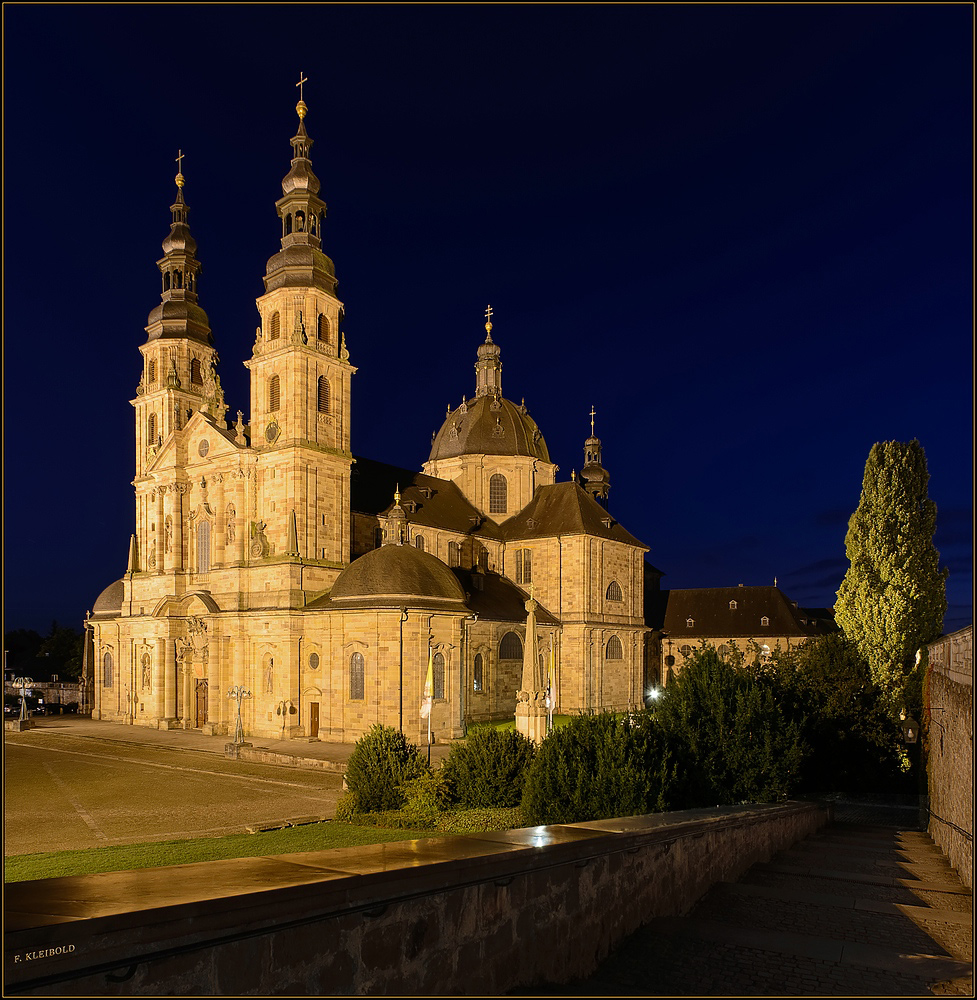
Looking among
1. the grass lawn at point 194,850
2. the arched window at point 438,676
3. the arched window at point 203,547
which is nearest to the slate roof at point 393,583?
the arched window at point 438,676

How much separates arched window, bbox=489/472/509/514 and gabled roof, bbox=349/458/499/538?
1599 millimetres

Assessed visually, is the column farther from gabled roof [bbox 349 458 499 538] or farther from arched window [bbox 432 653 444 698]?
arched window [bbox 432 653 444 698]

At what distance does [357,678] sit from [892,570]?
79.7 ft

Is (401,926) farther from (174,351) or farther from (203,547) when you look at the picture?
(174,351)

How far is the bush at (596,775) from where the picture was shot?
51.1 ft

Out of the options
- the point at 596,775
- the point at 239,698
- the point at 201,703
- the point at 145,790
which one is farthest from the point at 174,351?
the point at 596,775

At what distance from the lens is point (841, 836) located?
19.5 metres

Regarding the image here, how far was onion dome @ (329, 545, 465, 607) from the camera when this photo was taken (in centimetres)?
4066

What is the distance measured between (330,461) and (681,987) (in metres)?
41.0

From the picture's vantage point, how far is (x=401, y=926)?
6.29 m

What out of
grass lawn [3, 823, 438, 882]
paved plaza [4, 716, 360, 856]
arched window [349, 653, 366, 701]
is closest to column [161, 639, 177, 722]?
paved plaza [4, 716, 360, 856]

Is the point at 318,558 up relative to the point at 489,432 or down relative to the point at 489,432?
down

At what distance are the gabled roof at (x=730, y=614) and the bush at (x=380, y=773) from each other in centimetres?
5161

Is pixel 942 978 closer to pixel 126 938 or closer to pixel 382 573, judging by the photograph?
A: pixel 126 938
